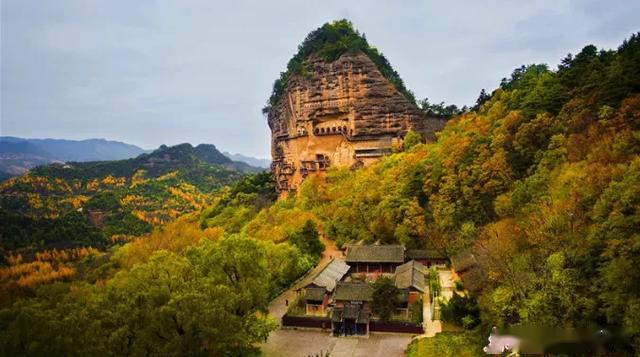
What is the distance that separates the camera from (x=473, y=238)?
27672mm

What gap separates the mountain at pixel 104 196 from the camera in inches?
1690

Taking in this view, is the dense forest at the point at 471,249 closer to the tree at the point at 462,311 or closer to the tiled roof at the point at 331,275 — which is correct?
the tree at the point at 462,311

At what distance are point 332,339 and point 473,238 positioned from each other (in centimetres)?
1098

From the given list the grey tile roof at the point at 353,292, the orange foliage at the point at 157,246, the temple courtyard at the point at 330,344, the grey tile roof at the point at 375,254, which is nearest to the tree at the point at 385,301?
the grey tile roof at the point at 353,292

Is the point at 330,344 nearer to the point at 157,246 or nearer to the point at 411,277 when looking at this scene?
the point at 411,277

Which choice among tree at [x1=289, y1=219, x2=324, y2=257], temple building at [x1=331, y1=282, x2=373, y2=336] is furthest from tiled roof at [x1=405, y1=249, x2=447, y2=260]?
temple building at [x1=331, y1=282, x2=373, y2=336]

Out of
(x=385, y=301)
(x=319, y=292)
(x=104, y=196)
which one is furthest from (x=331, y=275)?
(x=104, y=196)

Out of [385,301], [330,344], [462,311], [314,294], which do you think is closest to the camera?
[330,344]

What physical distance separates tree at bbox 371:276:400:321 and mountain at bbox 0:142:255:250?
67.9 feet

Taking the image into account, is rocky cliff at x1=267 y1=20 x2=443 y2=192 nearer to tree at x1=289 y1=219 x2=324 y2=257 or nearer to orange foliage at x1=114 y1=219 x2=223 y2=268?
orange foliage at x1=114 y1=219 x2=223 y2=268

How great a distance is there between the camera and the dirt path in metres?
25.8

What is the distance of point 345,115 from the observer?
52781mm

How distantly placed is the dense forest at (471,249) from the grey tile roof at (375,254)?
2.15 metres

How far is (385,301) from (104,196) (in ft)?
207
